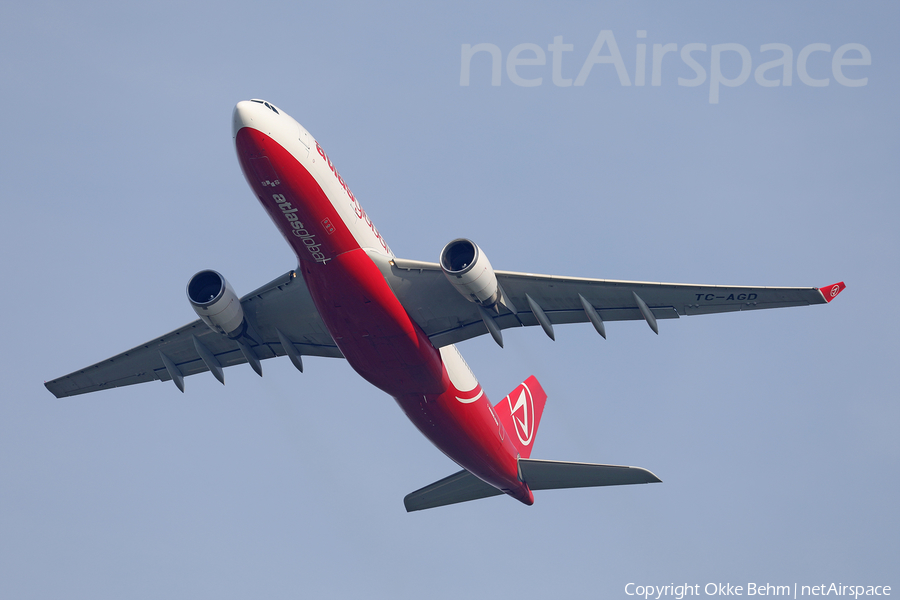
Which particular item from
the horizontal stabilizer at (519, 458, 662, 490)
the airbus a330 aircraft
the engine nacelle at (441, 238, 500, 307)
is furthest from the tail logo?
the engine nacelle at (441, 238, 500, 307)

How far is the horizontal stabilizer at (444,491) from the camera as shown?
130 feet

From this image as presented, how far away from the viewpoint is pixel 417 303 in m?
30.7

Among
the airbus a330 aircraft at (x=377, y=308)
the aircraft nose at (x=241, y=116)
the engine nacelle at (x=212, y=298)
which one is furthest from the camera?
the engine nacelle at (x=212, y=298)

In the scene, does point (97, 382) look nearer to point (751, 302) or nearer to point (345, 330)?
point (345, 330)

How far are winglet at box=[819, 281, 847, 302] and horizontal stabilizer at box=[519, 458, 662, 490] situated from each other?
417 inches

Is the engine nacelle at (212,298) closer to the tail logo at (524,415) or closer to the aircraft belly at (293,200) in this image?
the aircraft belly at (293,200)

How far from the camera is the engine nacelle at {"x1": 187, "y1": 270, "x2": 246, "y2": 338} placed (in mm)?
31672

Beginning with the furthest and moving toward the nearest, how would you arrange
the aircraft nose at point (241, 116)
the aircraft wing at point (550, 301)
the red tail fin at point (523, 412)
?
1. the red tail fin at point (523, 412)
2. the aircraft wing at point (550, 301)
3. the aircraft nose at point (241, 116)

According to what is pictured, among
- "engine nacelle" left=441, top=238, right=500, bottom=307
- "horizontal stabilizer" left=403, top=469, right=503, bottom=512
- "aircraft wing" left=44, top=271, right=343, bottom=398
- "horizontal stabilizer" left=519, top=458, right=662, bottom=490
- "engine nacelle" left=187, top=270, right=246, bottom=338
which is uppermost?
"engine nacelle" left=187, top=270, right=246, bottom=338

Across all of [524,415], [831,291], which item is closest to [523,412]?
[524,415]

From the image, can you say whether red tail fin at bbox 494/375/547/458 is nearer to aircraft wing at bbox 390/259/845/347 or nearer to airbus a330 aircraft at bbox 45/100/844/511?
airbus a330 aircraft at bbox 45/100/844/511

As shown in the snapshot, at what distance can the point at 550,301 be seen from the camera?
102 feet

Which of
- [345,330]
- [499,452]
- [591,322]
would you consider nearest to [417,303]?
[345,330]

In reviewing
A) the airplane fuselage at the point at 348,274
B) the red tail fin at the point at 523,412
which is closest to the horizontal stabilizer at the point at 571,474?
the red tail fin at the point at 523,412
